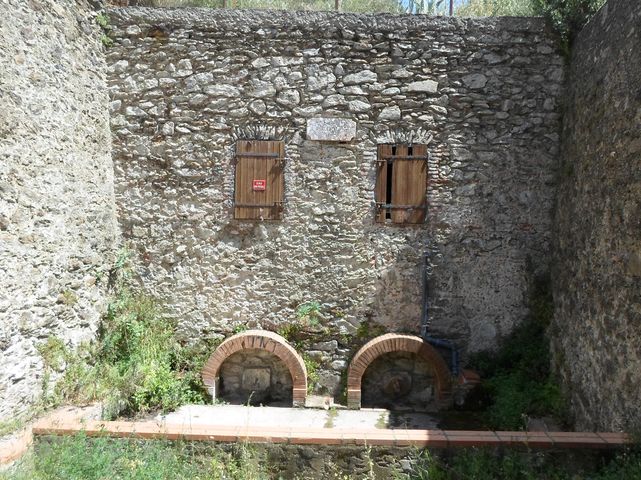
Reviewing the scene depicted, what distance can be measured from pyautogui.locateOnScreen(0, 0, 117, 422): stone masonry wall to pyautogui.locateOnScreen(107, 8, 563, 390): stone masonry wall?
577 millimetres

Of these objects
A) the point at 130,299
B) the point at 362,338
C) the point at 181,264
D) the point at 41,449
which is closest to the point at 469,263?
the point at 362,338

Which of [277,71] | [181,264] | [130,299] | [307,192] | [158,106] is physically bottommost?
[130,299]

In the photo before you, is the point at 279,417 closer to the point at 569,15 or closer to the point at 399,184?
the point at 399,184

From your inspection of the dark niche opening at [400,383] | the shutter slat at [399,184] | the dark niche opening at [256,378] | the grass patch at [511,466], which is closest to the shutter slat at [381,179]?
the shutter slat at [399,184]

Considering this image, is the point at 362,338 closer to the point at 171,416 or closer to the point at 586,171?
the point at 171,416

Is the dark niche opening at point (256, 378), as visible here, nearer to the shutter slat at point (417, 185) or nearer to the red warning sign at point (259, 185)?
the red warning sign at point (259, 185)

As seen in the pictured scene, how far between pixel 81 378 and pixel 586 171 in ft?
18.4

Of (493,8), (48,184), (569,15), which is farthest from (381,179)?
(493,8)

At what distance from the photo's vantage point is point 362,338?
6.21 meters

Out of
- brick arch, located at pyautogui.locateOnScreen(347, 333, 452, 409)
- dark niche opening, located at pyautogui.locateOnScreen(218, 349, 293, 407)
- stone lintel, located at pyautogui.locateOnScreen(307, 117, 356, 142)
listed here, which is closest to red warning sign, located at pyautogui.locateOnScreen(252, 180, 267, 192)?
stone lintel, located at pyautogui.locateOnScreen(307, 117, 356, 142)

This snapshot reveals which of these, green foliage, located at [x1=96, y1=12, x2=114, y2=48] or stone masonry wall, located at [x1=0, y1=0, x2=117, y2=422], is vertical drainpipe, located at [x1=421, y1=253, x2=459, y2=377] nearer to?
stone masonry wall, located at [x1=0, y1=0, x2=117, y2=422]

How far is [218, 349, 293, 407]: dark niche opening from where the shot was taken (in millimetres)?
6160

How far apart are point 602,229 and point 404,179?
2.26 metres

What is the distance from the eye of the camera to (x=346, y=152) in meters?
6.20
